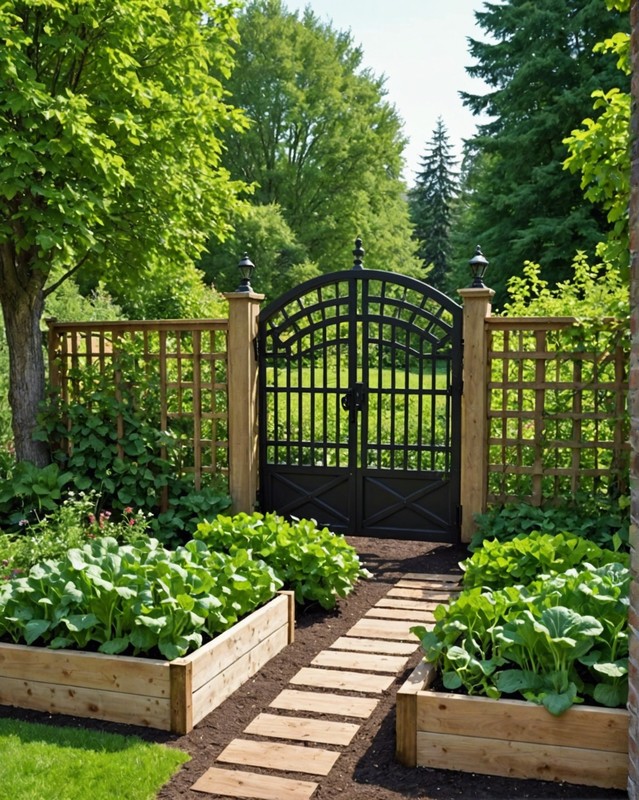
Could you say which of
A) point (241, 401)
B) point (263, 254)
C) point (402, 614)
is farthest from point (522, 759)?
point (263, 254)

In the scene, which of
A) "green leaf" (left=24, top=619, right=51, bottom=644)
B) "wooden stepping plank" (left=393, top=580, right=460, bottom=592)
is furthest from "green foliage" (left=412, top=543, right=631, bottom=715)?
"wooden stepping plank" (left=393, top=580, right=460, bottom=592)

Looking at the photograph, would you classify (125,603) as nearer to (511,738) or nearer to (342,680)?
(342,680)

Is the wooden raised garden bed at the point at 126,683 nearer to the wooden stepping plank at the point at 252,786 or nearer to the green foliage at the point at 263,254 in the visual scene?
the wooden stepping plank at the point at 252,786

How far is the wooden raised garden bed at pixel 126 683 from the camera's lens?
3.62 metres

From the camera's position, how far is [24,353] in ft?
23.6

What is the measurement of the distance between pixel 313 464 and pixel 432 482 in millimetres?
1046

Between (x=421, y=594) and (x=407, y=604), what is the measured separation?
0.87 feet

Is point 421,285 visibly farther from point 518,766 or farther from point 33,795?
point 33,795

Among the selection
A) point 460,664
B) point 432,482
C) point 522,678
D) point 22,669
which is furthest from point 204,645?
point 432,482

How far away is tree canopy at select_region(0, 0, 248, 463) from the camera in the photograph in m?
5.91

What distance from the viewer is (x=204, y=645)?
12.8 ft

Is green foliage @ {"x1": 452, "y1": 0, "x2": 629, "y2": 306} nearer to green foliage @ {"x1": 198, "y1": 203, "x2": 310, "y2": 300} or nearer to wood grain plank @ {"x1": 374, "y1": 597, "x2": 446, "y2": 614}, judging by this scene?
green foliage @ {"x1": 198, "y1": 203, "x2": 310, "y2": 300}

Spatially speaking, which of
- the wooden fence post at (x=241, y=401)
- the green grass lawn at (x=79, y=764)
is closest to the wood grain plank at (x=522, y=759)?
the green grass lawn at (x=79, y=764)

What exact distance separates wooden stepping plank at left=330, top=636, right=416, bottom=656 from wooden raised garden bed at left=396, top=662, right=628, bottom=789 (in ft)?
4.38
